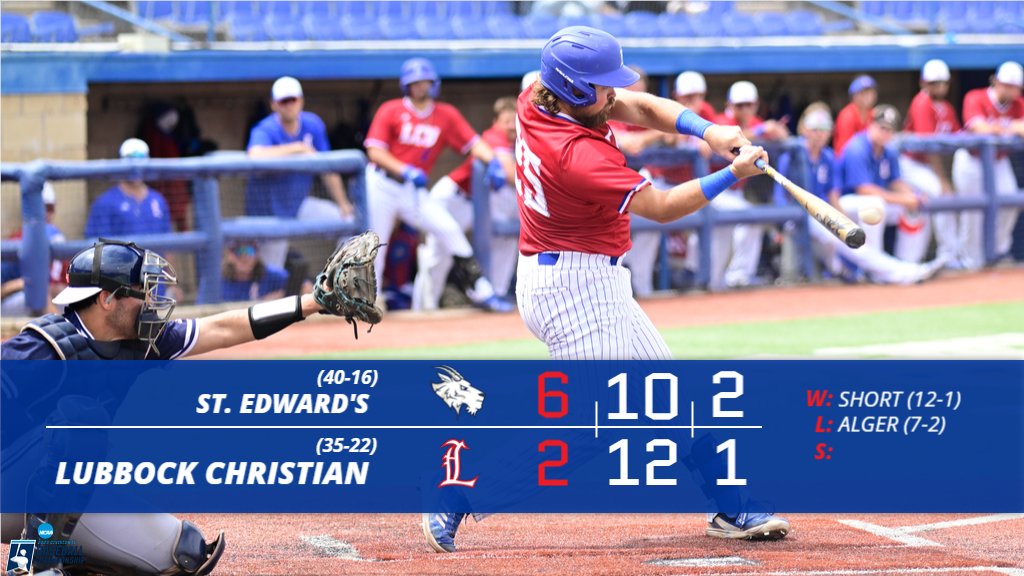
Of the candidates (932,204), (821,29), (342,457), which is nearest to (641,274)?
(932,204)

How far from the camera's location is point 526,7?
14.3m

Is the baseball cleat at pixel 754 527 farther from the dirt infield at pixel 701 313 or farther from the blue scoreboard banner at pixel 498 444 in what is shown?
the dirt infield at pixel 701 313

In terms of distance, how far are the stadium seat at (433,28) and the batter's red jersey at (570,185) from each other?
8.62 metres

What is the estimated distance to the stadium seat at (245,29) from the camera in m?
12.4

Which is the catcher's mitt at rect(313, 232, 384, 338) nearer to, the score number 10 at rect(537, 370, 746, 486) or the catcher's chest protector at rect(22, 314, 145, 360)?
the catcher's chest protector at rect(22, 314, 145, 360)

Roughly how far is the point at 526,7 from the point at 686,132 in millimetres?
9964

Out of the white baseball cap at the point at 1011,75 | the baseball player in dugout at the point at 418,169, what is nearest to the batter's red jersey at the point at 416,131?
the baseball player in dugout at the point at 418,169

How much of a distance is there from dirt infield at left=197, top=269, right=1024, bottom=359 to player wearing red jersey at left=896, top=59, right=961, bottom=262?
0.38 m

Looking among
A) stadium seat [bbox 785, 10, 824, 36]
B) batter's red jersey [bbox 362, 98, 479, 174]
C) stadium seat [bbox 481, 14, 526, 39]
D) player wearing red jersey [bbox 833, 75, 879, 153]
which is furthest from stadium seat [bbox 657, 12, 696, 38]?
batter's red jersey [bbox 362, 98, 479, 174]

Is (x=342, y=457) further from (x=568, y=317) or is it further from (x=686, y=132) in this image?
(x=686, y=132)

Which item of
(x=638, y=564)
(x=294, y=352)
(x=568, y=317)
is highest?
(x=568, y=317)

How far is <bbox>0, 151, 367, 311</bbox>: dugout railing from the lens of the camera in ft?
29.2

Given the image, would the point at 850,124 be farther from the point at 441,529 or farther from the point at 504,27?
the point at 441,529

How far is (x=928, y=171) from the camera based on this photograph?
12.6m
